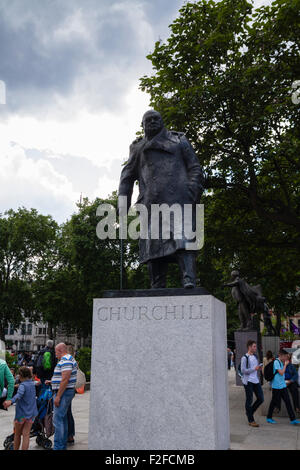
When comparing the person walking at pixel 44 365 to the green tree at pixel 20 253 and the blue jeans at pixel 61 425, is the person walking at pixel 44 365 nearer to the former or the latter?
the blue jeans at pixel 61 425

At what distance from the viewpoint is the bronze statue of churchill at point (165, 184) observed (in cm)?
556

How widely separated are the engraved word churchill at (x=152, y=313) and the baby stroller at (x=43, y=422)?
3.07 m

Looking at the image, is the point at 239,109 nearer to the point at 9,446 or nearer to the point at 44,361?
the point at 44,361

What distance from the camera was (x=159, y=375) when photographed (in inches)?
191

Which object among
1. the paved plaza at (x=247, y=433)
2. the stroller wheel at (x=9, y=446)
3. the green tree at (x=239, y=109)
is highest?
the green tree at (x=239, y=109)

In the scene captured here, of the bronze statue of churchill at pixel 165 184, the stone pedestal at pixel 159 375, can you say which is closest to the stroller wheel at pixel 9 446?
the stone pedestal at pixel 159 375

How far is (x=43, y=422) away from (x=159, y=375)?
3543 mm

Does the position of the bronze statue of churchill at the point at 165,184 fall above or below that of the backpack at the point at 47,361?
above

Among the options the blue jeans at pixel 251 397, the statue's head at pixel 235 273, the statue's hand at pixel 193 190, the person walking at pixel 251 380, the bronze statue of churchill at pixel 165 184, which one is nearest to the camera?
the bronze statue of churchill at pixel 165 184

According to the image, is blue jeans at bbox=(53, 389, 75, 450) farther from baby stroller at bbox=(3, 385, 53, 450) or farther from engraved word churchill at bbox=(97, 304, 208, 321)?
engraved word churchill at bbox=(97, 304, 208, 321)

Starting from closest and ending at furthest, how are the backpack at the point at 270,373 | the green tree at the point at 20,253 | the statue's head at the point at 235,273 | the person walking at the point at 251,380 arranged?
the person walking at the point at 251,380 → the backpack at the point at 270,373 → the statue's head at the point at 235,273 → the green tree at the point at 20,253

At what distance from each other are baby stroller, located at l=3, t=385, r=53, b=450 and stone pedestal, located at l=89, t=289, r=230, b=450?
2462 mm

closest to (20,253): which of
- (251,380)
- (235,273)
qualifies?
(235,273)
